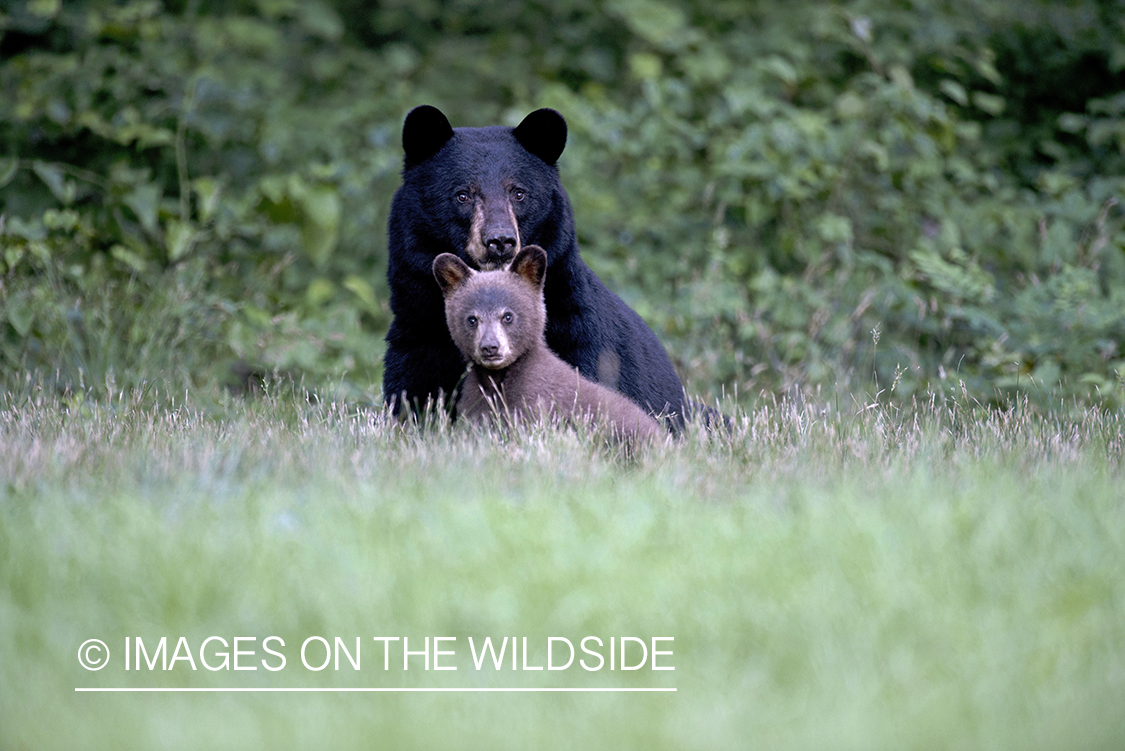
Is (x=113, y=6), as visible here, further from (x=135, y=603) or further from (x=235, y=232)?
(x=135, y=603)

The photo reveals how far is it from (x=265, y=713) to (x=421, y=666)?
0.35m

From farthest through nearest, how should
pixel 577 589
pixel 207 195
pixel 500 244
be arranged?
1. pixel 207 195
2. pixel 500 244
3. pixel 577 589

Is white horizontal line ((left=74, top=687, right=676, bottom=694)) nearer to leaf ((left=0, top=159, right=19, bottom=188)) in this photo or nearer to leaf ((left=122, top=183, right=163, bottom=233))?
leaf ((left=122, top=183, right=163, bottom=233))

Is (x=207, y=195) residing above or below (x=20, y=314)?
above

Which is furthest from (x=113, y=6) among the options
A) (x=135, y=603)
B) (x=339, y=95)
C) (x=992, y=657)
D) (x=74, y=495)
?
(x=992, y=657)

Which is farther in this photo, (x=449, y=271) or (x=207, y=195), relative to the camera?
(x=207, y=195)

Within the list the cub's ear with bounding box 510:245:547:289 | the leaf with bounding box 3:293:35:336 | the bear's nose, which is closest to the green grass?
the cub's ear with bounding box 510:245:547:289

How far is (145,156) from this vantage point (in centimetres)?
777

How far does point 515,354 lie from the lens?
4562 mm

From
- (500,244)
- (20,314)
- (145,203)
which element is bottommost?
(20,314)

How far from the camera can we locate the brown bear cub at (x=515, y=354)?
443 cm

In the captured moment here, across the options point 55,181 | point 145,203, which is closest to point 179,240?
point 145,203

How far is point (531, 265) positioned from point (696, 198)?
407 cm

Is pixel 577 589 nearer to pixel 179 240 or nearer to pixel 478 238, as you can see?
pixel 478 238
